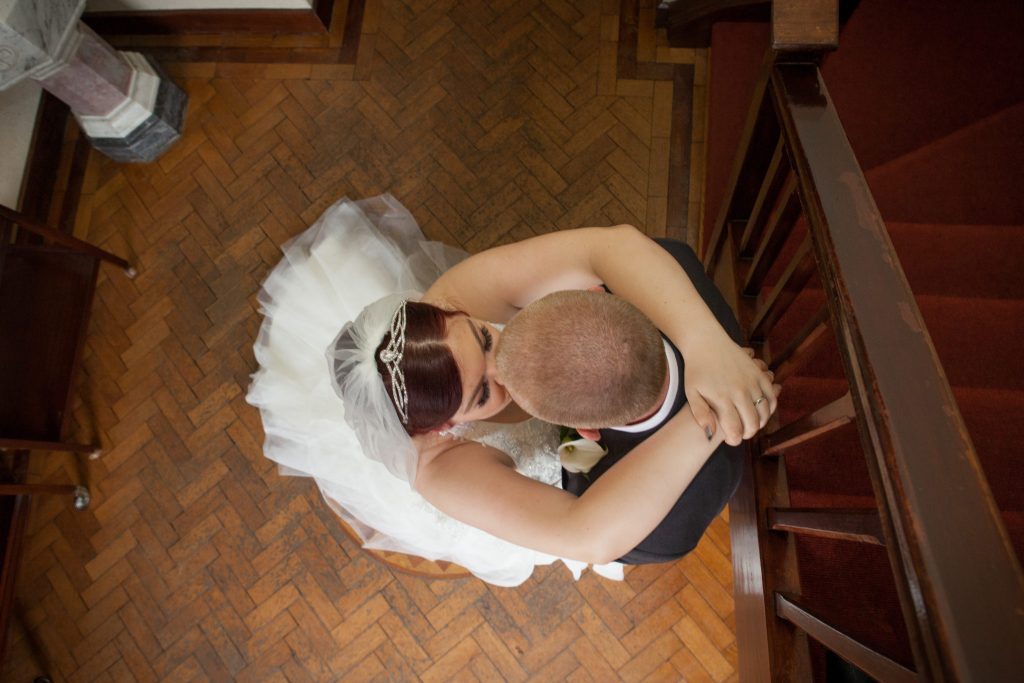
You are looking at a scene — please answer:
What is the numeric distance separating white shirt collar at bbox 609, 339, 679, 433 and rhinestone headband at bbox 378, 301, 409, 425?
0.54 m

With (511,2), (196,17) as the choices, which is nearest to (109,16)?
(196,17)

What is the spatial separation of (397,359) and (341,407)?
79 cm

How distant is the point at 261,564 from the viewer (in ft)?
9.09

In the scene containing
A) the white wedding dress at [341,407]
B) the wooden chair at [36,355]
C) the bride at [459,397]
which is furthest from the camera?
the wooden chair at [36,355]

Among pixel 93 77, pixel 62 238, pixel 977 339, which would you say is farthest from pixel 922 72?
pixel 62 238

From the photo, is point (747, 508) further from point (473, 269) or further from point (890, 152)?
point (890, 152)

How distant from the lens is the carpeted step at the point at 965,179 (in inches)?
93.9

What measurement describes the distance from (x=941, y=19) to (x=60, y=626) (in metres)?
4.89

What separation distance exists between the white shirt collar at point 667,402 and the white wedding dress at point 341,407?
2.38 ft

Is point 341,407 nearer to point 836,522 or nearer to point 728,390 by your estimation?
point 728,390

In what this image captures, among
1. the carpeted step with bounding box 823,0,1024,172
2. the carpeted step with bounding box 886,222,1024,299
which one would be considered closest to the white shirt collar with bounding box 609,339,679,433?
the carpeted step with bounding box 886,222,1024,299

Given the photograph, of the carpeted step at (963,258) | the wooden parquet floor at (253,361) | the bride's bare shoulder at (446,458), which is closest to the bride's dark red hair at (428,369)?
the bride's bare shoulder at (446,458)

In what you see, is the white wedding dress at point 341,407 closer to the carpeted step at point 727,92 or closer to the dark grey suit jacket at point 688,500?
the dark grey suit jacket at point 688,500

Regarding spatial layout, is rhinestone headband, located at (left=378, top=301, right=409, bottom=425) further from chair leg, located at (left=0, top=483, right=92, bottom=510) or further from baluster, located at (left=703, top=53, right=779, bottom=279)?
chair leg, located at (left=0, top=483, right=92, bottom=510)
